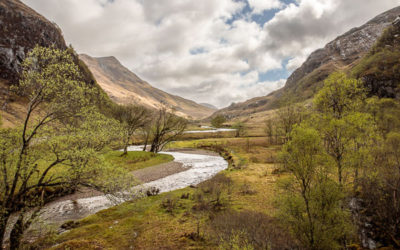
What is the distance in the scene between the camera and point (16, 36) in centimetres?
12706

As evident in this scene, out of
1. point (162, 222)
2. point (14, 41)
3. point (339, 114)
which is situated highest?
point (14, 41)

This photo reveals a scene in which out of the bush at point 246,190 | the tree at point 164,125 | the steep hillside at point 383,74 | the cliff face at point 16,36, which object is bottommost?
the bush at point 246,190

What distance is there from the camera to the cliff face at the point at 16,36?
114 metres

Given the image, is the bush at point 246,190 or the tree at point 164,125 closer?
the bush at point 246,190

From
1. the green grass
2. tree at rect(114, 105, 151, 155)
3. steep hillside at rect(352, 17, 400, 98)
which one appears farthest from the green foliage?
steep hillside at rect(352, 17, 400, 98)

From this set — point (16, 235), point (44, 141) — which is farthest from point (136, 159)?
point (16, 235)

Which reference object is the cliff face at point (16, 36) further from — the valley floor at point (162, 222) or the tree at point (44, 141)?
the valley floor at point (162, 222)

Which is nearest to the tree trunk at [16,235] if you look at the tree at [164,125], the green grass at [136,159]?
the green grass at [136,159]

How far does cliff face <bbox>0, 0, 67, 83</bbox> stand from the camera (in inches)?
4496

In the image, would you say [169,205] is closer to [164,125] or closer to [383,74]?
[164,125]

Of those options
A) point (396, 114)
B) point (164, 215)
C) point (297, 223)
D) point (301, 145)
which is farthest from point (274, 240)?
point (396, 114)

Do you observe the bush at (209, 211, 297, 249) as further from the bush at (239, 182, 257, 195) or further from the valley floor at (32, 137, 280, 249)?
the bush at (239, 182, 257, 195)

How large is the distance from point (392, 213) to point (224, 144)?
7571 cm

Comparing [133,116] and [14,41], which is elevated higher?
[14,41]
